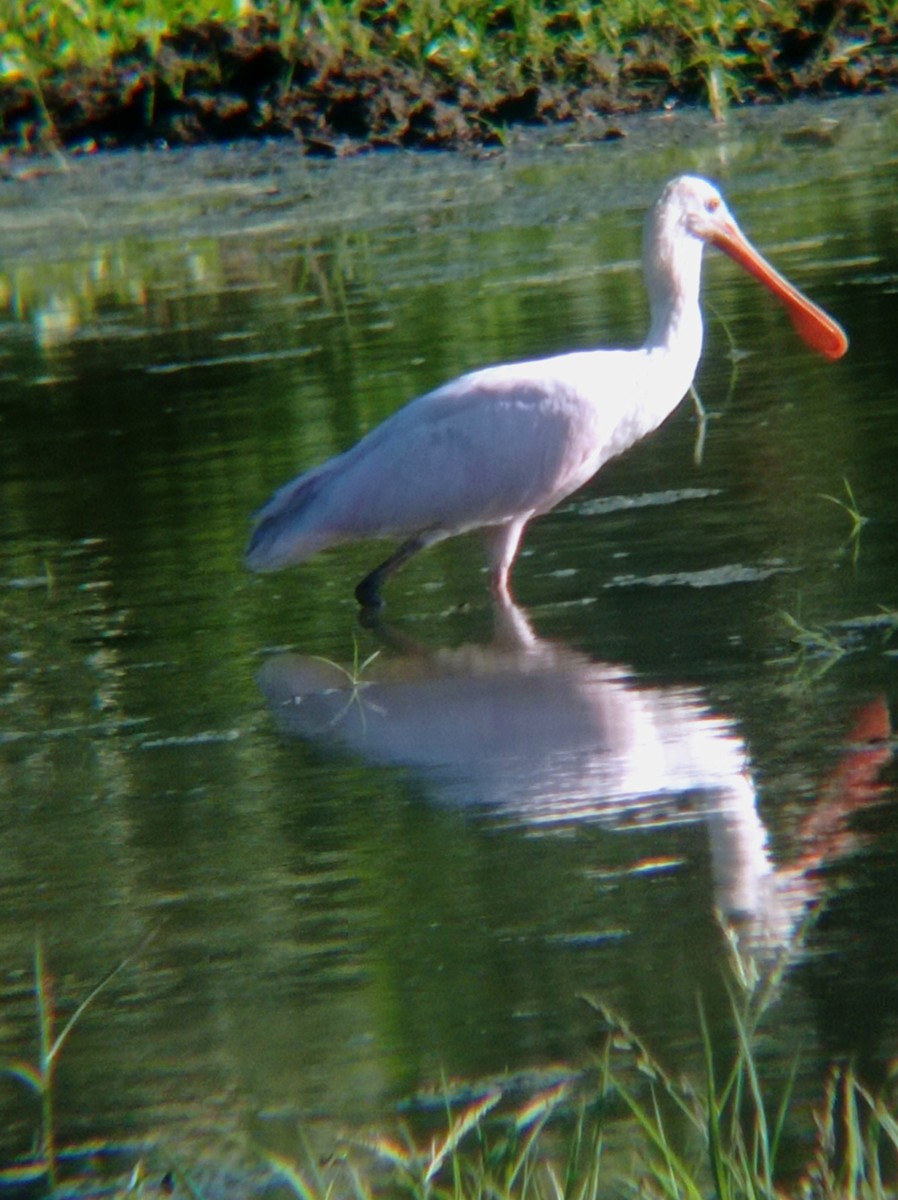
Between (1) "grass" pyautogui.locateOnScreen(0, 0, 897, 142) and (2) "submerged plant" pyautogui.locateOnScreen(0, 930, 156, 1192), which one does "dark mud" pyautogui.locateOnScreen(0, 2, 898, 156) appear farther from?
(2) "submerged plant" pyautogui.locateOnScreen(0, 930, 156, 1192)

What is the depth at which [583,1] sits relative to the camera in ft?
62.2

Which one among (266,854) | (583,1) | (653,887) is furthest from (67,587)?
(583,1)

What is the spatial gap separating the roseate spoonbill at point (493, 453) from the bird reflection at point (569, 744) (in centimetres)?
57

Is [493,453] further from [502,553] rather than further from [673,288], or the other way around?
[673,288]

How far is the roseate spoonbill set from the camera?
7.20 meters

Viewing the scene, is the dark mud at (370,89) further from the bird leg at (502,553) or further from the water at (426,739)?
the bird leg at (502,553)

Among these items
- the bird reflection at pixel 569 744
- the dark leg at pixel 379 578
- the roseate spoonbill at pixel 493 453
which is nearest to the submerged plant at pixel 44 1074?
the bird reflection at pixel 569 744

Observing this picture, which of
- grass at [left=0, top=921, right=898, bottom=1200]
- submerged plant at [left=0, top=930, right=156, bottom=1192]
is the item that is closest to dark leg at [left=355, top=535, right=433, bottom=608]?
submerged plant at [left=0, top=930, right=156, bottom=1192]

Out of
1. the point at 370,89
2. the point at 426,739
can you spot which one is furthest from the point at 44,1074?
the point at 370,89

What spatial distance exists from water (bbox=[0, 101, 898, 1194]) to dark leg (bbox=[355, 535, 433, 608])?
0.26 feet

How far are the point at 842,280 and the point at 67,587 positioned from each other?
489cm

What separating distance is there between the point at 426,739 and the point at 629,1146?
2303 mm

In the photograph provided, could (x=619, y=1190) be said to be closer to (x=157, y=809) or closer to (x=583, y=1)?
(x=157, y=809)

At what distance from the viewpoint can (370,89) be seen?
18000mm
